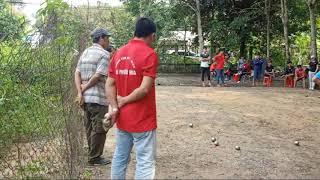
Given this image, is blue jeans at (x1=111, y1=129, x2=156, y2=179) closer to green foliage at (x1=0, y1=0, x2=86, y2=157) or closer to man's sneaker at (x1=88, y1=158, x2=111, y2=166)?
green foliage at (x1=0, y1=0, x2=86, y2=157)

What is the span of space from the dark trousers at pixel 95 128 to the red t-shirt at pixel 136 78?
1.72 m

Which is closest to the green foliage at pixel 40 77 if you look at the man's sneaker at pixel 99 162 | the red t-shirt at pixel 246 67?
the man's sneaker at pixel 99 162

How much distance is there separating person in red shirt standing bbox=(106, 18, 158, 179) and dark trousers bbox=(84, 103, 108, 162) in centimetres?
165

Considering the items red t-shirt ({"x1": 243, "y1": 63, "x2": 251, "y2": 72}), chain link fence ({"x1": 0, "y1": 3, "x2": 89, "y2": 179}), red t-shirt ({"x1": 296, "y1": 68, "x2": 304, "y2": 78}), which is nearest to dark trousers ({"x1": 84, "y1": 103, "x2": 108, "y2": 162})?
chain link fence ({"x1": 0, "y1": 3, "x2": 89, "y2": 179})

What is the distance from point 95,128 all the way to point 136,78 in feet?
6.74

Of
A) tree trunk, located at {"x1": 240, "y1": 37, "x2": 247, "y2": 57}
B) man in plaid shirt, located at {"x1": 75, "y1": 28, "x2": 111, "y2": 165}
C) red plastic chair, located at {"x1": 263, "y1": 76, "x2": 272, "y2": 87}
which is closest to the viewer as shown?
man in plaid shirt, located at {"x1": 75, "y1": 28, "x2": 111, "y2": 165}

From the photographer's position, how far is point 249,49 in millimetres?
33656

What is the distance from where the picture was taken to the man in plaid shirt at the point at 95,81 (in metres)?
6.22

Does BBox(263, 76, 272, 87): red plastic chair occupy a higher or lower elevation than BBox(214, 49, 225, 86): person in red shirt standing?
lower

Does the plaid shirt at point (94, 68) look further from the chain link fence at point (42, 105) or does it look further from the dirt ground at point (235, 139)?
the dirt ground at point (235, 139)

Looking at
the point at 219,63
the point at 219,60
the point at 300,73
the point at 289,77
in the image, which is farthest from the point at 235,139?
the point at 289,77

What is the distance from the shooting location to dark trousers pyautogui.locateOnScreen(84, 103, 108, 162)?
6.30 m

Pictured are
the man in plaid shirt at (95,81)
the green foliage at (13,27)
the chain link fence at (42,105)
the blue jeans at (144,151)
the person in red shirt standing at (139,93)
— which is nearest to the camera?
the person in red shirt standing at (139,93)

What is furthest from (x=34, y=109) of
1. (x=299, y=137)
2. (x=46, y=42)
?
(x=299, y=137)
